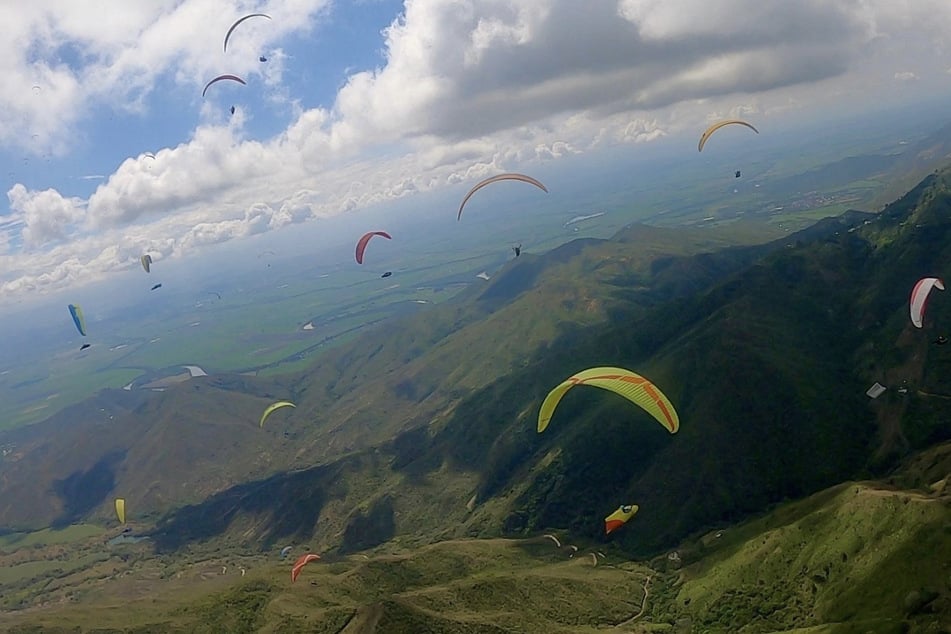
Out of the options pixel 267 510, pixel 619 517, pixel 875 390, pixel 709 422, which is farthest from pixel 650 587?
pixel 267 510

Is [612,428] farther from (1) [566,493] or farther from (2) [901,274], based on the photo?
(2) [901,274]

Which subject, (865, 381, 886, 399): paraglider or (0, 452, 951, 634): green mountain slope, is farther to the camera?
(865, 381, 886, 399): paraglider

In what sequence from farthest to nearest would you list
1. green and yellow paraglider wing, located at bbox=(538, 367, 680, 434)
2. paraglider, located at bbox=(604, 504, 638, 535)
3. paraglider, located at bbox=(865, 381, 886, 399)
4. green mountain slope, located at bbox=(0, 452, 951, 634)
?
paraglider, located at bbox=(865, 381, 886, 399)
paraglider, located at bbox=(604, 504, 638, 535)
green mountain slope, located at bbox=(0, 452, 951, 634)
green and yellow paraglider wing, located at bbox=(538, 367, 680, 434)

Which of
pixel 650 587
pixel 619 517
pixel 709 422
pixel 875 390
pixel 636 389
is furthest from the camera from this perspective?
pixel 709 422

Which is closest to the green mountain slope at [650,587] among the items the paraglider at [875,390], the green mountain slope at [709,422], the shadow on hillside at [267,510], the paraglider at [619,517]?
the paraglider at [619,517]

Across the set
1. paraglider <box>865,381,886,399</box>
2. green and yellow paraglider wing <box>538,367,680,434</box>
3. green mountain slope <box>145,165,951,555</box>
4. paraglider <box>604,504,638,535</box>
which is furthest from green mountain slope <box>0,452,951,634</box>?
green and yellow paraglider wing <box>538,367,680,434</box>

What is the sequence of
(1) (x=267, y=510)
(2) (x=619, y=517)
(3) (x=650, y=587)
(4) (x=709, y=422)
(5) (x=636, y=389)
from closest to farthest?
(5) (x=636, y=389) < (2) (x=619, y=517) < (3) (x=650, y=587) < (4) (x=709, y=422) < (1) (x=267, y=510)

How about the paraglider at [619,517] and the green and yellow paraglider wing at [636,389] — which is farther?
the paraglider at [619,517]

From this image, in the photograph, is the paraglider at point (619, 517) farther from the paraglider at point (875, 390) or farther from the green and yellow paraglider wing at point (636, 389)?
the paraglider at point (875, 390)

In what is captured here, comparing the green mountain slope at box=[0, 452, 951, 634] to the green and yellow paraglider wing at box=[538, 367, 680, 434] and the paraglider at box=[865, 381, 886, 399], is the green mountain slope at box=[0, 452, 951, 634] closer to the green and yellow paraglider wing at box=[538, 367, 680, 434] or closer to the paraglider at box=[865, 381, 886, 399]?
the paraglider at box=[865, 381, 886, 399]

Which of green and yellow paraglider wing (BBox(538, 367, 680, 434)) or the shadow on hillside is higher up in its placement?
green and yellow paraglider wing (BBox(538, 367, 680, 434))

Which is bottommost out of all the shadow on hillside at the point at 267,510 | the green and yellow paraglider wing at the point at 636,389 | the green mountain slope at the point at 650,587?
the shadow on hillside at the point at 267,510

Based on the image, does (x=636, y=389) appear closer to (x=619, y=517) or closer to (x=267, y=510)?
(x=619, y=517)
